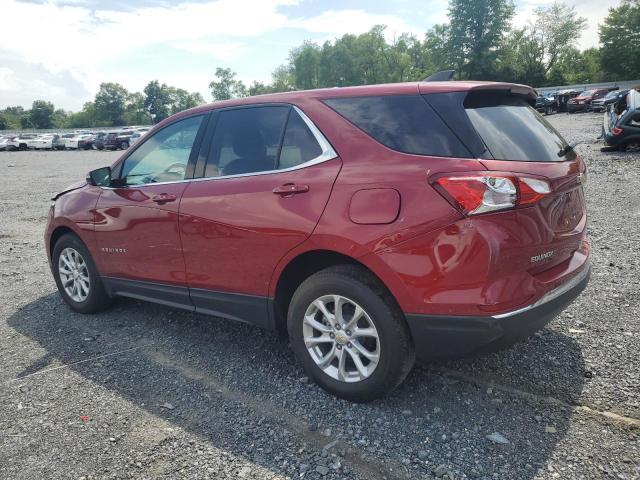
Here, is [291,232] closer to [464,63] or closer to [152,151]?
[152,151]

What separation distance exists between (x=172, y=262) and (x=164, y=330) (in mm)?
836

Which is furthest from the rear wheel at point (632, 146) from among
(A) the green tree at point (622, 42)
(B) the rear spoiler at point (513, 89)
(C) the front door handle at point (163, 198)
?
(A) the green tree at point (622, 42)

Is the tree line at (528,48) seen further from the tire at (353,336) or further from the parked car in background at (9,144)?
the tire at (353,336)

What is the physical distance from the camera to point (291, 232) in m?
Result: 3.03

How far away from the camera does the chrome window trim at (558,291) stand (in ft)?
8.32

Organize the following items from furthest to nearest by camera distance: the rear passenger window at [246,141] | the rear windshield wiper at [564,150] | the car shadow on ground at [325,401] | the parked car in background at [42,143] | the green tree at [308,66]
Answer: the green tree at [308,66] < the parked car in background at [42,143] < the rear passenger window at [246,141] < the rear windshield wiper at [564,150] < the car shadow on ground at [325,401]

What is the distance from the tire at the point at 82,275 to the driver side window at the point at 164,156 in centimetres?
94

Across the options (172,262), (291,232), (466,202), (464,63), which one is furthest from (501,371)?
(464,63)

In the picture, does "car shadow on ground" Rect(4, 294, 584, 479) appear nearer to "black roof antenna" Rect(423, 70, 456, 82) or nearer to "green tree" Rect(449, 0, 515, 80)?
"black roof antenna" Rect(423, 70, 456, 82)

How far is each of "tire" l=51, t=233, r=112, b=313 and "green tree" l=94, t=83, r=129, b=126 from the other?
12772 cm

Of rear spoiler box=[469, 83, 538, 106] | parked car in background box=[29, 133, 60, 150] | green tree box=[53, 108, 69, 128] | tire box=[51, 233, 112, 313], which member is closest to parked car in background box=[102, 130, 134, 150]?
parked car in background box=[29, 133, 60, 150]

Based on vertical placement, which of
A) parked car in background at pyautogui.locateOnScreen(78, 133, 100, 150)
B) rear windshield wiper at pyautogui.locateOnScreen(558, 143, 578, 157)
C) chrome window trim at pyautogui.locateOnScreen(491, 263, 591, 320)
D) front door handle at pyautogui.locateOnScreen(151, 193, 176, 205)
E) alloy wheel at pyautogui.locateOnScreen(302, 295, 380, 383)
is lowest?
alloy wheel at pyautogui.locateOnScreen(302, 295, 380, 383)

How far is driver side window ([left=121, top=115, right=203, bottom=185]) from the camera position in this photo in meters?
3.86

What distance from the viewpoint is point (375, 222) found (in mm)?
2711
